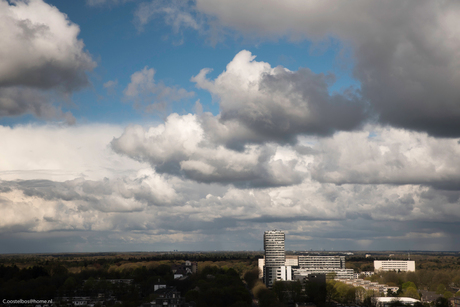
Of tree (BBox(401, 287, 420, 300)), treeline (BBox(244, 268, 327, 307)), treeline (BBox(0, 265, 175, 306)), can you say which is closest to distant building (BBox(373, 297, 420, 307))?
tree (BBox(401, 287, 420, 300))

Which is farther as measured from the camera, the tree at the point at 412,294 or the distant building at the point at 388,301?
the tree at the point at 412,294

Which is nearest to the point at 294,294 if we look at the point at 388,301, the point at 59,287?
the point at 388,301

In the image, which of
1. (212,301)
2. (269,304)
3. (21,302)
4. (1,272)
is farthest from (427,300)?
(1,272)

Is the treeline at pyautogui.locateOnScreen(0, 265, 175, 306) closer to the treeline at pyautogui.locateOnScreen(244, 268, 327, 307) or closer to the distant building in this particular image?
the treeline at pyautogui.locateOnScreen(244, 268, 327, 307)

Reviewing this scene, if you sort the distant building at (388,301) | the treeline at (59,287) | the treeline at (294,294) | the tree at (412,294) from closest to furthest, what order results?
the treeline at (59,287)
the distant building at (388,301)
the treeline at (294,294)
the tree at (412,294)

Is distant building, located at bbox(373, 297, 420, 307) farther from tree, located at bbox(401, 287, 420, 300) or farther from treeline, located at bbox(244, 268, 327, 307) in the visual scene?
treeline, located at bbox(244, 268, 327, 307)

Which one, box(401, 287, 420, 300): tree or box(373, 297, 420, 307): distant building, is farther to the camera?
box(401, 287, 420, 300): tree

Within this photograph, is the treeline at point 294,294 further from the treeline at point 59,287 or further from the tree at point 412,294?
the treeline at point 59,287

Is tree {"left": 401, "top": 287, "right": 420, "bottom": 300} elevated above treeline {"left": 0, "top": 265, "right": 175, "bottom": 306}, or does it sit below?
below

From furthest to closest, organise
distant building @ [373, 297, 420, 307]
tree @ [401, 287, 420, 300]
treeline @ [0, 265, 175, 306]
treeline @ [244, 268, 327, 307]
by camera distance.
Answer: tree @ [401, 287, 420, 300]
treeline @ [244, 268, 327, 307]
distant building @ [373, 297, 420, 307]
treeline @ [0, 265, 175, 306]

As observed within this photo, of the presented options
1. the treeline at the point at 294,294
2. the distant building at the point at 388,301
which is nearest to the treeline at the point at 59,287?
the treeline at the point at 294,294

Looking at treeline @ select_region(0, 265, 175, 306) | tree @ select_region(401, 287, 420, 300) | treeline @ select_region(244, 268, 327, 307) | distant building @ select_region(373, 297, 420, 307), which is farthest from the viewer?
tree @ select_region(401, 287, 420, 300)
